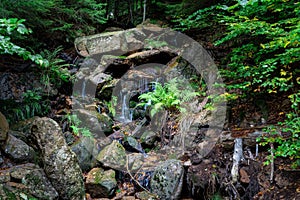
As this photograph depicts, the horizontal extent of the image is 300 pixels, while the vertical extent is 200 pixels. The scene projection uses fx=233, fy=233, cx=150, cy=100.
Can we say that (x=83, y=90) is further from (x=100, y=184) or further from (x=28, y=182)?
(x=28, y=182)

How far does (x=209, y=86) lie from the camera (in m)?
6.32

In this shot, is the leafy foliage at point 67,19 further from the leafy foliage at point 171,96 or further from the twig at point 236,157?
the twig at point 236,157

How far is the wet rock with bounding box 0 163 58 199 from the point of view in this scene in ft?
12.2

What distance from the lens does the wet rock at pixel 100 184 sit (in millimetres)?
4621

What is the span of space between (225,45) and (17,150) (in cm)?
623

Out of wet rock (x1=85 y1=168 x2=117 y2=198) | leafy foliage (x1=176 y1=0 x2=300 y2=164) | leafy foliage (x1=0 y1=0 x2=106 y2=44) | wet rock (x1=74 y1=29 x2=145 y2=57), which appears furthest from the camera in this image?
wet rock (x1=74 y1=29 x2=145 y2=57)

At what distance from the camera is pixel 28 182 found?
3.87 metres

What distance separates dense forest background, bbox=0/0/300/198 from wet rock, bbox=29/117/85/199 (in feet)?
4.65

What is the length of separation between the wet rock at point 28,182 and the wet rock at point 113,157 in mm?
1386

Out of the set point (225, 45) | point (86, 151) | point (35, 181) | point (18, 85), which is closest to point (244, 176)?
point (86, 151)

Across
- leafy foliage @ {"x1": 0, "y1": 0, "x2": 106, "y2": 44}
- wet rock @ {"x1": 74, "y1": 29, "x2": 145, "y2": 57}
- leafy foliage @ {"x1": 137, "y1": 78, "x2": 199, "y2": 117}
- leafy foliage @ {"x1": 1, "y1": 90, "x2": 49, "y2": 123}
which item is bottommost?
leafy foliage @ {"x1": 1, "y1": 90, "x2": 49, "y2": 123}

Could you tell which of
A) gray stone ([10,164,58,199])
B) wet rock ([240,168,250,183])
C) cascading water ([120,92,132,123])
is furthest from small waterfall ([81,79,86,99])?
wet rock ([240,168,250,183])

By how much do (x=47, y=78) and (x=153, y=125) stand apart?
3266 millimetres

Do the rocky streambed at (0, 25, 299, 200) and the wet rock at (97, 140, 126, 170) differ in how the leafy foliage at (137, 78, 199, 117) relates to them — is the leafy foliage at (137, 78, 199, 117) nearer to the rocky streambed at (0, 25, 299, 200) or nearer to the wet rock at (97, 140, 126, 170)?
the rocky streambed at (0, 25, 299, 200)
